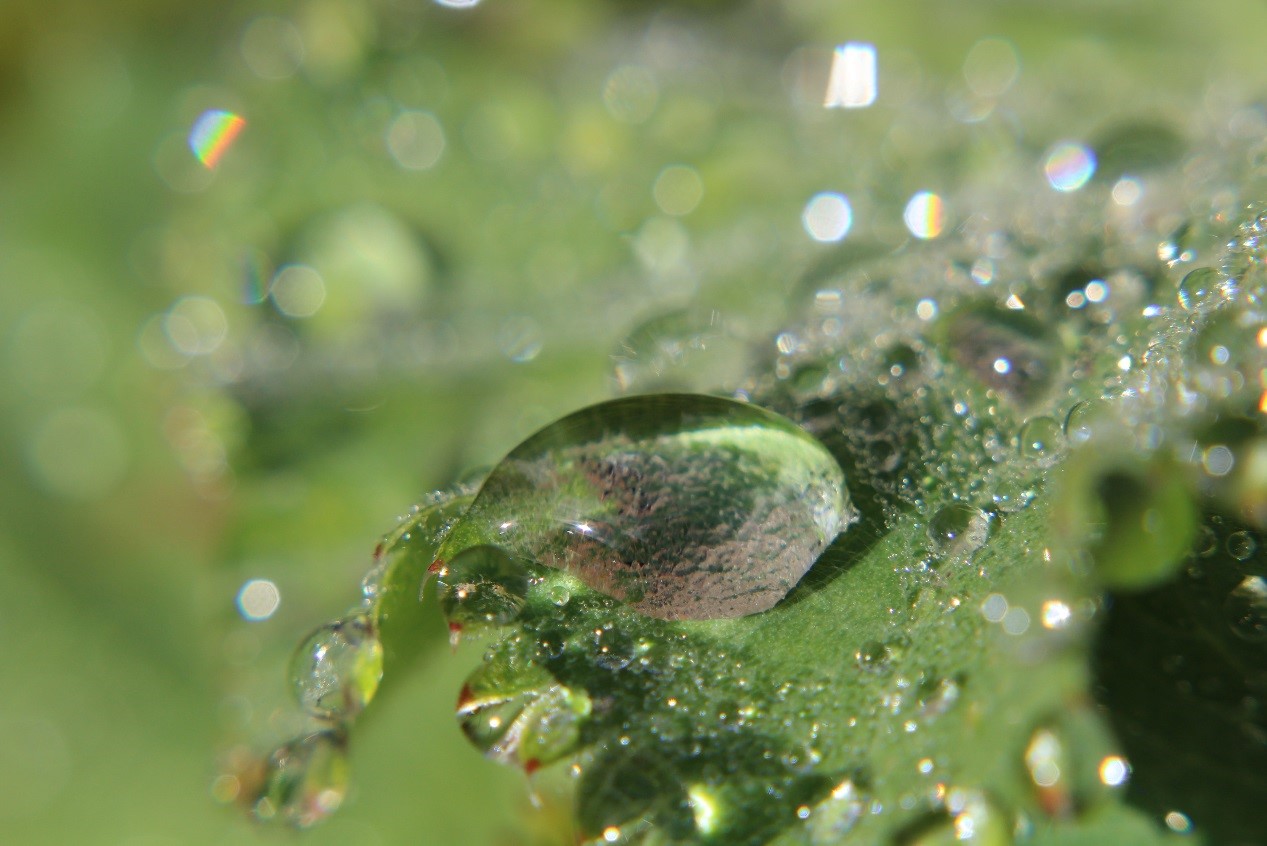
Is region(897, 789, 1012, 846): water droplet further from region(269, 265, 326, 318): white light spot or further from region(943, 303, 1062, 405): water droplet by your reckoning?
region(269, 265, 326, 318): white light spot

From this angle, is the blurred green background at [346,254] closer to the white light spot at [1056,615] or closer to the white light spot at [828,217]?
the white light spot at [828,217]

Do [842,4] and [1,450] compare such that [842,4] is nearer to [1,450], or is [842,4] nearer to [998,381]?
[998,381]

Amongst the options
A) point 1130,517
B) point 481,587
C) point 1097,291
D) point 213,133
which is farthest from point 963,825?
point 213,133

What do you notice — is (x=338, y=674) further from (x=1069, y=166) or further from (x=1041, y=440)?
(x=1069, y=166)

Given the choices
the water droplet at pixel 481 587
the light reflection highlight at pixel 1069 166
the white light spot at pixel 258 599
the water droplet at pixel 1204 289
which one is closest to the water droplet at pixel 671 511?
the water droplet at pixel 481 587

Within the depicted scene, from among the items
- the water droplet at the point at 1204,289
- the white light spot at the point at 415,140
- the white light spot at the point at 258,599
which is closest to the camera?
the water droplet at the point at 1204,289

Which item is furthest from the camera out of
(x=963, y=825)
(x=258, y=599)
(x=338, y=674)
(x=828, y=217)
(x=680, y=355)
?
(x=828, y=217)
